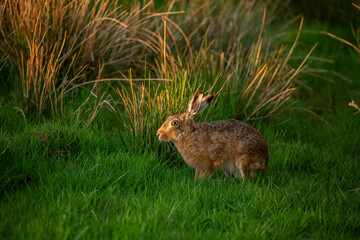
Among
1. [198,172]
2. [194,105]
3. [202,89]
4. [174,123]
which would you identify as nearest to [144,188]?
[198,172]

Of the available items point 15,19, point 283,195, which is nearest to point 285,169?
point 283,195

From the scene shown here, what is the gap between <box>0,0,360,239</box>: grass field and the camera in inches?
134

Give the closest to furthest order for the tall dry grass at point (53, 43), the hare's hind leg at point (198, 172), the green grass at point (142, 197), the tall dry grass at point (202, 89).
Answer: the green grass at point (142, 197), the hare's hind leg at point (198, 172), the tall dry grass at point (202, 89), the tall dry grass at point (53, 43)

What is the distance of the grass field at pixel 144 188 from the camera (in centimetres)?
339

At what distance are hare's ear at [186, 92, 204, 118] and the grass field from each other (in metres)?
0.35

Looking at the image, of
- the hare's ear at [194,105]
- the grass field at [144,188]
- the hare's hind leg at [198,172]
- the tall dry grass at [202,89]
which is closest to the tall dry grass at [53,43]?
the grass field at [144,188]

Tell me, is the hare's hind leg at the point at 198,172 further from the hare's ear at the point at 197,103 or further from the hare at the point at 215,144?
the hare's ear at the point at 197,103

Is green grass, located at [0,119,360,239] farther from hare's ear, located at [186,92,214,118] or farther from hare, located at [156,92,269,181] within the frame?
hare's ear, located at [186,92,214,118]

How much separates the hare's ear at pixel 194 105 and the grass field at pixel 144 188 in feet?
1.16

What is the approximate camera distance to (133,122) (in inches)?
193

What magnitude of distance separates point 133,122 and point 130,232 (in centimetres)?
186

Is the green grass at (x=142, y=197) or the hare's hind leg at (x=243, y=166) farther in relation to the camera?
the hare's hind leg at (x=243, y=166)

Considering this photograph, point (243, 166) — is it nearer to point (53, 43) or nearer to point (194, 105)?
point (194, 105)

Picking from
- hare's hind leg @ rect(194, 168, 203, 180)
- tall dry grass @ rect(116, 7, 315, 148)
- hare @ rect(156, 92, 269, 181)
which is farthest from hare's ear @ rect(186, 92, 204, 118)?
hare's hind leg @ rect(194, 168, 203, 180)
